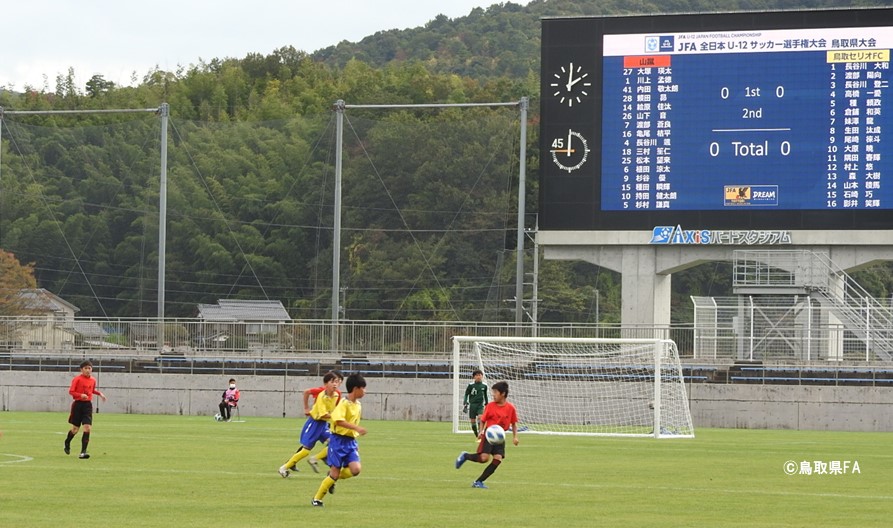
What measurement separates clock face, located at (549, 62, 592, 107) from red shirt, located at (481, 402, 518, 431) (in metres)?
20.2

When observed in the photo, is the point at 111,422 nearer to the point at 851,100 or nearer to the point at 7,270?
the point at 851,100

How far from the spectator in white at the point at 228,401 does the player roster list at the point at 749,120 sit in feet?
36.2

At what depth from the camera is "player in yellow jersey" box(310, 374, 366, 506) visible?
15.2 metres

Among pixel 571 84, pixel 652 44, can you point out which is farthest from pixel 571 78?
pixel 652 44

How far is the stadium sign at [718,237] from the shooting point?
123 feet

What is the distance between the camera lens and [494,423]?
62.0ft

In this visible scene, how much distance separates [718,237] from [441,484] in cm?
2108

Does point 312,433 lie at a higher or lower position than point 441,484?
higher

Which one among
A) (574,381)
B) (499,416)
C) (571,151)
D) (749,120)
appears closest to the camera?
(499,416)

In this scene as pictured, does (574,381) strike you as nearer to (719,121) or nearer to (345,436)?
(719,121)

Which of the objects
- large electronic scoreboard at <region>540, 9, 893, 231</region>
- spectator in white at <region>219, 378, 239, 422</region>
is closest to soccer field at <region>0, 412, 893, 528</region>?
spectator in white at <region>219, 378, 239, 422</region>

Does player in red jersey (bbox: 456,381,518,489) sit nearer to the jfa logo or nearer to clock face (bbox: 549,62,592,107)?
clock face (bbox: 549,62,592,107)

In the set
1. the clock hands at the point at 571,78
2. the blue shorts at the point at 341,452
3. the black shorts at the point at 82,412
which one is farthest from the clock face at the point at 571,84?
the blue shorts at the point at 341,452

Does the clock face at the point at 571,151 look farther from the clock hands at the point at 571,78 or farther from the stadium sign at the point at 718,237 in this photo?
the stadium sign at the point at 718,237
